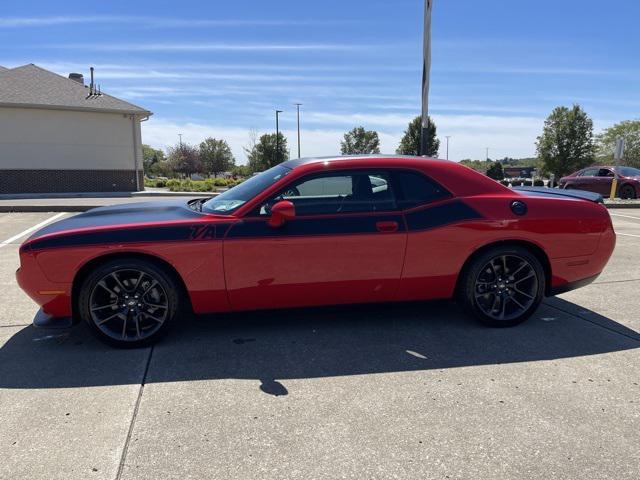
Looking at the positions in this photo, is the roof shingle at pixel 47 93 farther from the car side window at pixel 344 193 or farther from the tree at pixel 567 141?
the tree at pixel 567 141

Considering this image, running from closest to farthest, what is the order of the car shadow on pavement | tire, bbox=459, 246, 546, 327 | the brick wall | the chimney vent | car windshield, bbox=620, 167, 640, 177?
the car shadow on pavement
tire, bbox=459, 246, 546, 327
car windshield, bbox=620, 167, 640, 177
the brick wall
the chimney vent

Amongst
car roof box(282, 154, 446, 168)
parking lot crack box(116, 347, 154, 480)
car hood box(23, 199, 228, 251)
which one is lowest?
parking lot crack box(116, 347, 154, 480)

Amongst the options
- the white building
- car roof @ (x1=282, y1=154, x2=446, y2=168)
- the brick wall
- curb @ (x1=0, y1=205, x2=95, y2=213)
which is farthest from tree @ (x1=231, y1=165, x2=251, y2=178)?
car roof @ (x1=282, y1=154, x2=446, y2=168)

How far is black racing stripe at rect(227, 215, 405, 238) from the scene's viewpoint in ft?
12.8

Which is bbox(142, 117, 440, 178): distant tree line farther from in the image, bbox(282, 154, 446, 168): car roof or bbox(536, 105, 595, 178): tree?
bbox(282, 154, 446, 168): car roof

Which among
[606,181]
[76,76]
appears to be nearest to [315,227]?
[606,181]

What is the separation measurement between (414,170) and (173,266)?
2.13 m

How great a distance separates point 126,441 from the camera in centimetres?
267

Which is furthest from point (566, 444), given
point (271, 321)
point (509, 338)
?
point (271, 321)

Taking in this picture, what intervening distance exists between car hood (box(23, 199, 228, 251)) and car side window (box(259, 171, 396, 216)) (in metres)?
0.73

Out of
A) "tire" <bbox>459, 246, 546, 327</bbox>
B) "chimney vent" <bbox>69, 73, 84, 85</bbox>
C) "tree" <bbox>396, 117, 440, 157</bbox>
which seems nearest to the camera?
"tire" <bbox>459, 246, 546, 327</bbox>

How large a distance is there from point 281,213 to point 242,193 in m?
0.69

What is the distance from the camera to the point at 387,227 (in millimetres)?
4066

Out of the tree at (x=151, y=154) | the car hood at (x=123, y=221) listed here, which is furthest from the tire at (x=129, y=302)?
the tree at (x=151, y=154)
